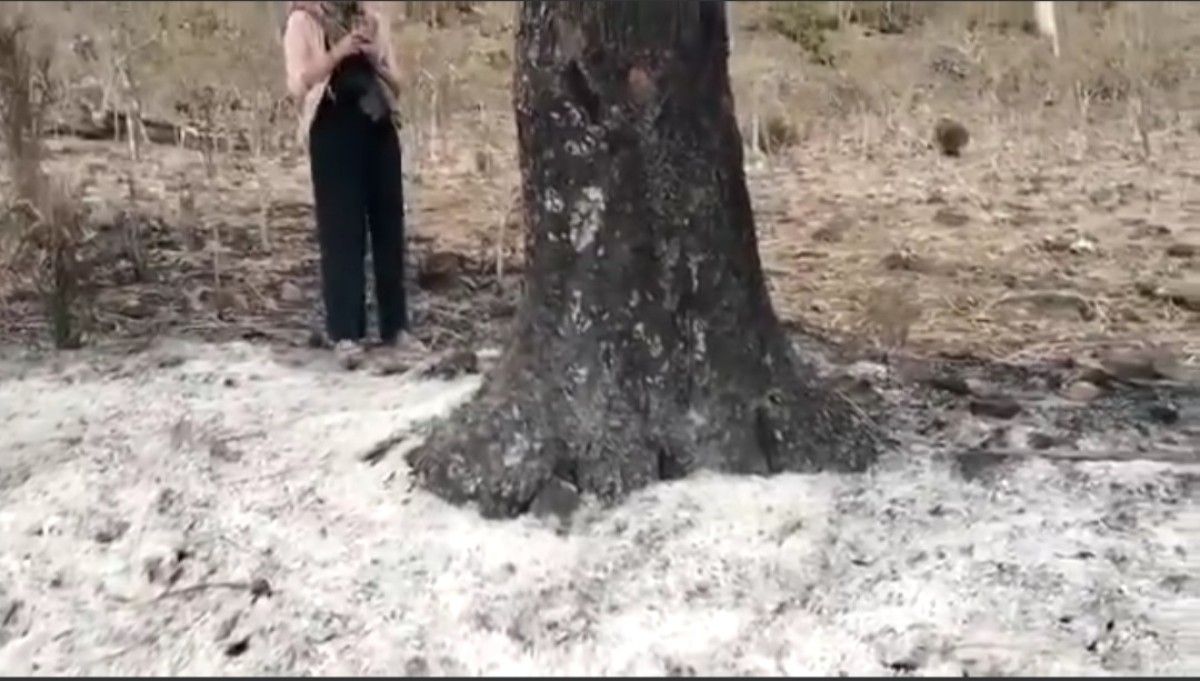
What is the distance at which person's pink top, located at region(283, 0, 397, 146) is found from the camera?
5.33m

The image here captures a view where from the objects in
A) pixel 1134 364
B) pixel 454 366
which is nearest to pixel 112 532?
pixel 454 366

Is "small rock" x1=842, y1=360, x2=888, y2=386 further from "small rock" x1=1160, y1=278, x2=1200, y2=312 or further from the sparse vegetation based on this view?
the sparse vegetation

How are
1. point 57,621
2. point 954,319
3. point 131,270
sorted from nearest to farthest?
point 57,621 → point 954,319 → point 131,270

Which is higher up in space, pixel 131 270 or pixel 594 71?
pixel 594 71

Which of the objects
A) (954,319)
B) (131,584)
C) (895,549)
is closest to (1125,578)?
(895,549)

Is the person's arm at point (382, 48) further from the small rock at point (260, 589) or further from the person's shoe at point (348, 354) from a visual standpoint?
the small rock at point (260, 589)

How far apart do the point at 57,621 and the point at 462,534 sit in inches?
31.1

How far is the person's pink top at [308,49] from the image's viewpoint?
210 inches

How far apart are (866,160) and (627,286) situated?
444cm

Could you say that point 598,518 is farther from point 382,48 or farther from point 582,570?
point 382,48

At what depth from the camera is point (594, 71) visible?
13.4 feet

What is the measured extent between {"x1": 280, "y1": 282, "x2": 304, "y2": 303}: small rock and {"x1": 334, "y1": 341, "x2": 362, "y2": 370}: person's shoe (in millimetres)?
803

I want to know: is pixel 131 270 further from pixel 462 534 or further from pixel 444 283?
pixel 462 534

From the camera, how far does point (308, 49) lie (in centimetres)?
532
